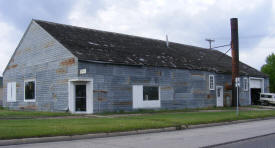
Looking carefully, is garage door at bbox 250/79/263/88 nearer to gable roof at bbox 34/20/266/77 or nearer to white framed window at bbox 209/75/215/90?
gable roof at bbox 34/20/266/77

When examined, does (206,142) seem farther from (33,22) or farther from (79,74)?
(33,22)

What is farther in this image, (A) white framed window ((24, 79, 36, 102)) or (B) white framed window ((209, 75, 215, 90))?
(B) white framed window ((209, 75, 215, 90))

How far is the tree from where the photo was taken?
2265 inches

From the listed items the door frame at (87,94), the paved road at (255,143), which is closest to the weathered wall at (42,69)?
the door frame at (87,94)

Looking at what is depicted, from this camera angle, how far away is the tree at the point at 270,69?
57.5m

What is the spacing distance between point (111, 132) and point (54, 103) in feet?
40.3

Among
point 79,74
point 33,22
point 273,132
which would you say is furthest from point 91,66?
point 273,132

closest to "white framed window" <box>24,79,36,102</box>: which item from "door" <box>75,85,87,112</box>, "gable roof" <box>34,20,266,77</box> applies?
"gable roof" <box>34,20,266,77</box>

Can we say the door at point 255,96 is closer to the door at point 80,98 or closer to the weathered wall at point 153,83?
the weathered wall at point 153,83

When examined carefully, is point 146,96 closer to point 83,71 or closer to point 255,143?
point 83,71

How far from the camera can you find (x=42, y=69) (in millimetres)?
26328

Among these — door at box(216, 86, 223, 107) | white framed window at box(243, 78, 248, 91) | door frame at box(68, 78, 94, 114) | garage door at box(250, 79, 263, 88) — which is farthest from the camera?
garage door at box(250, 79, 263, 88)

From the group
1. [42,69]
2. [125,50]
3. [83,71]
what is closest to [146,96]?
[125,50]

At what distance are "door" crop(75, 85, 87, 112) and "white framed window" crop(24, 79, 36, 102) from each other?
5.13m
